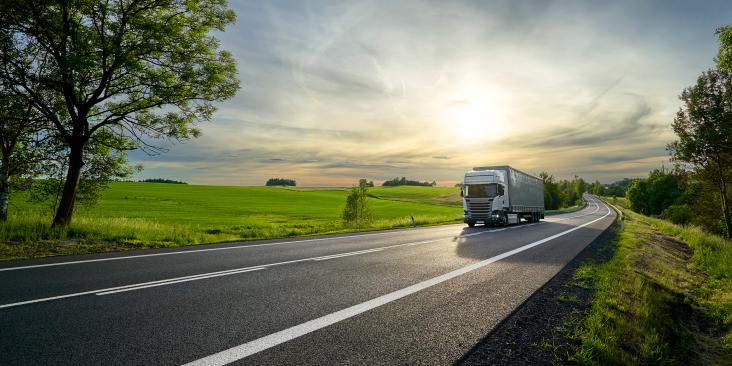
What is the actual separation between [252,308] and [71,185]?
41.0 ft

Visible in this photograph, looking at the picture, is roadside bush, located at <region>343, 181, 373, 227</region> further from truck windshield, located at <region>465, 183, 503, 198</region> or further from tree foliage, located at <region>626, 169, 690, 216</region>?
tree foliage, located at <region>626, 169, 690, 216</region>

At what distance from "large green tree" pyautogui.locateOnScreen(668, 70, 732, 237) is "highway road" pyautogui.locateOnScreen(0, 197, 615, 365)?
21.7 metres

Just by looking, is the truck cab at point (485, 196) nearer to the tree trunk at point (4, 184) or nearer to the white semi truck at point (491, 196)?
the white semi truck at point (491, 196)

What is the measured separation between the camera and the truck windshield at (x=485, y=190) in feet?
73.5

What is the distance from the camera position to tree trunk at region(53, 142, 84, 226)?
1282cm

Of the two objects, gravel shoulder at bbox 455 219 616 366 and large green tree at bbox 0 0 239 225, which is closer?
gravel shoulder at bbox 455 219 616 366

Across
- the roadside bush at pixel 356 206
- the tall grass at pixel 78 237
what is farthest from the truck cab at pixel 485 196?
the tall grass at pixel 78 237

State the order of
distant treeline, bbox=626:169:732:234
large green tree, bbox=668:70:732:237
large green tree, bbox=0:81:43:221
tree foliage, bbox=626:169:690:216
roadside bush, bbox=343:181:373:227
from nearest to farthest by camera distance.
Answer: large green tree, bbox=0:81:43:221 → large green tree, bbox=668:70:732:237 → distant treeline, bbox=626:169:732:234 → roadside bush, bbox=343:181:373:227 → tree foliage, bbox=626:169:690:216

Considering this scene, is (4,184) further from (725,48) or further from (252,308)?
(725,48)

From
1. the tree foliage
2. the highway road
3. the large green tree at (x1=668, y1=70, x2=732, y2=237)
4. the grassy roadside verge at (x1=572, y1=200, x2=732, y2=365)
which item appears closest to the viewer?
the highway road

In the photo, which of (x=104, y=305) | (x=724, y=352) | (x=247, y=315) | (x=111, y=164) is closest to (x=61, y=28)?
Answer: (x=111, y=164)

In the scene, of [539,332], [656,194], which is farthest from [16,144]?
[656,194]

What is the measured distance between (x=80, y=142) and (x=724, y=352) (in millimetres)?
18313

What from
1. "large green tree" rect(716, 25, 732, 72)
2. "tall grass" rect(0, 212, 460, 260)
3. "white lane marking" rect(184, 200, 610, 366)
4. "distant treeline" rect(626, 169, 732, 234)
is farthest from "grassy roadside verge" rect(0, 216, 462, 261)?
"distant treeline" rect(626, 169, 732, 234)
